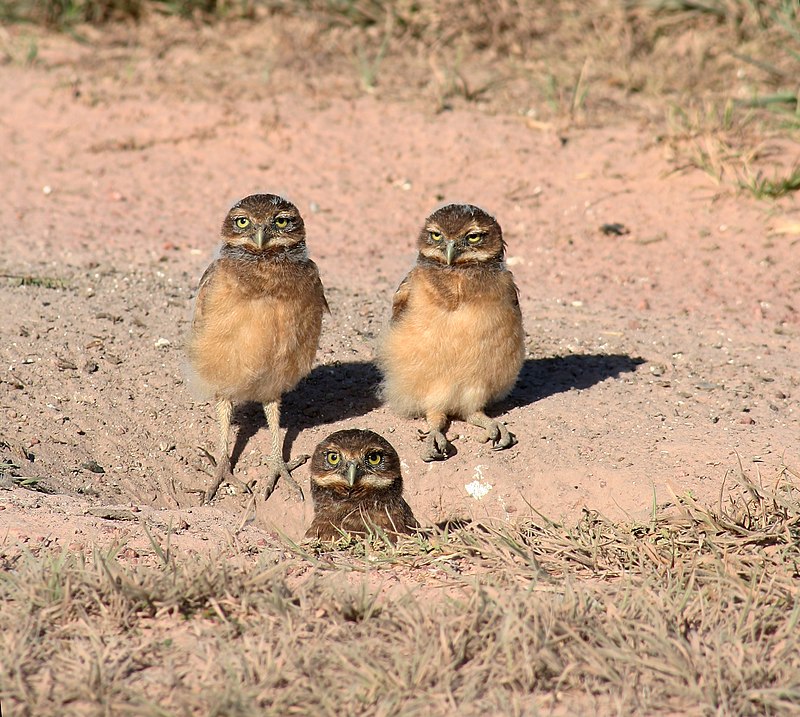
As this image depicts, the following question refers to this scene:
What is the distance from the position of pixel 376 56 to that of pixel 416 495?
7051 mm

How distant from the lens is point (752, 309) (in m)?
8.63

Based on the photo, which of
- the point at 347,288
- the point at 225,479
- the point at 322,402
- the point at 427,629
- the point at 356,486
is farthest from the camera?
the point at 347,288

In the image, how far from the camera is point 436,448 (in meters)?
6.89

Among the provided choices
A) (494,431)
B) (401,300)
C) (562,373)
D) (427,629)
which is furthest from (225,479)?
(427,629)

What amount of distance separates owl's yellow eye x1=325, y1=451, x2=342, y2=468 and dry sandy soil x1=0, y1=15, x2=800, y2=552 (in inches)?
25.2

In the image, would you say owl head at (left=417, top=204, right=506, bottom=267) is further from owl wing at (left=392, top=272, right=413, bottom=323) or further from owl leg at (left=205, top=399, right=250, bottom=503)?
owl leg at (left=205, top=399, right=250, bottom=503)

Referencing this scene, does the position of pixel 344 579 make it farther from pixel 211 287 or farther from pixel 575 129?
pixel 575 129

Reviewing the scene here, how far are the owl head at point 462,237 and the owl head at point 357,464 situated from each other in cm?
119

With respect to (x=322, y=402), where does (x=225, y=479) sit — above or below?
below

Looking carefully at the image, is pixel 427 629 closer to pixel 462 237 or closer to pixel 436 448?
pixel 436 448

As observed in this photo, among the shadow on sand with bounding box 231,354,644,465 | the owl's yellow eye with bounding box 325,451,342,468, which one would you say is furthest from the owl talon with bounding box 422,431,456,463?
the owl's yellow eye with bounding box 325,451,342,468

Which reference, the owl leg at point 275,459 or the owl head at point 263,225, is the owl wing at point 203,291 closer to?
the owl head at point 263,225

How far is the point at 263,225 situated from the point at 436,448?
5.63 ft

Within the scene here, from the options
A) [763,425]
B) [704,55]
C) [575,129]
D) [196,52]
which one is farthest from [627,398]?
[196,52]
